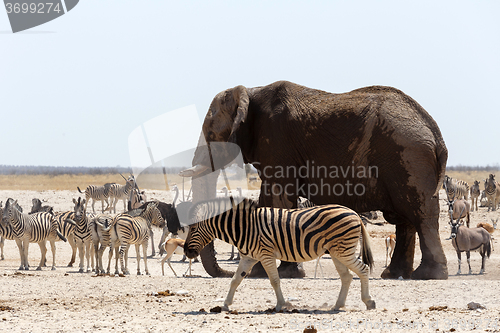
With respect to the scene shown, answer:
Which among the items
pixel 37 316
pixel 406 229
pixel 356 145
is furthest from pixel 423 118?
pixel 37 316

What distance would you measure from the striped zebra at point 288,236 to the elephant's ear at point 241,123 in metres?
2.90

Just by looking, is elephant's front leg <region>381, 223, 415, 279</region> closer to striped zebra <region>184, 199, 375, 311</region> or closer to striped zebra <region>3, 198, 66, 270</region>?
striped zebra <region>184, 199, 375, 311</region>

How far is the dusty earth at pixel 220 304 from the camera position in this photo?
6551 millimetres

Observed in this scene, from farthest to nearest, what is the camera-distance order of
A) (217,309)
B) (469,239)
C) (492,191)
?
1. (492,191)
2. (469,239)
3. (217,309)

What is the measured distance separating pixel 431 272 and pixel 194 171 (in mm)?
4541

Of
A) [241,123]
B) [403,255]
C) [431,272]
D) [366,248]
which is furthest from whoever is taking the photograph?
[403,255]

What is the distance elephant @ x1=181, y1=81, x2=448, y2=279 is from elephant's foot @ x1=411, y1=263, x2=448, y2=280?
0.02m

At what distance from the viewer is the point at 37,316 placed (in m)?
7.29

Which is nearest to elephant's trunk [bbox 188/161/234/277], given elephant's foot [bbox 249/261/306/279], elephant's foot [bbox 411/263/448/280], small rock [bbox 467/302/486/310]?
elephant's foot [bbox 249/261/306/279]

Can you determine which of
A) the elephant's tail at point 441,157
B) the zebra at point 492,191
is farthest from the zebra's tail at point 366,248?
the zebra at point 492,191

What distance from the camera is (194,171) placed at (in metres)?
10.7

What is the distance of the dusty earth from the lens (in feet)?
21.5
